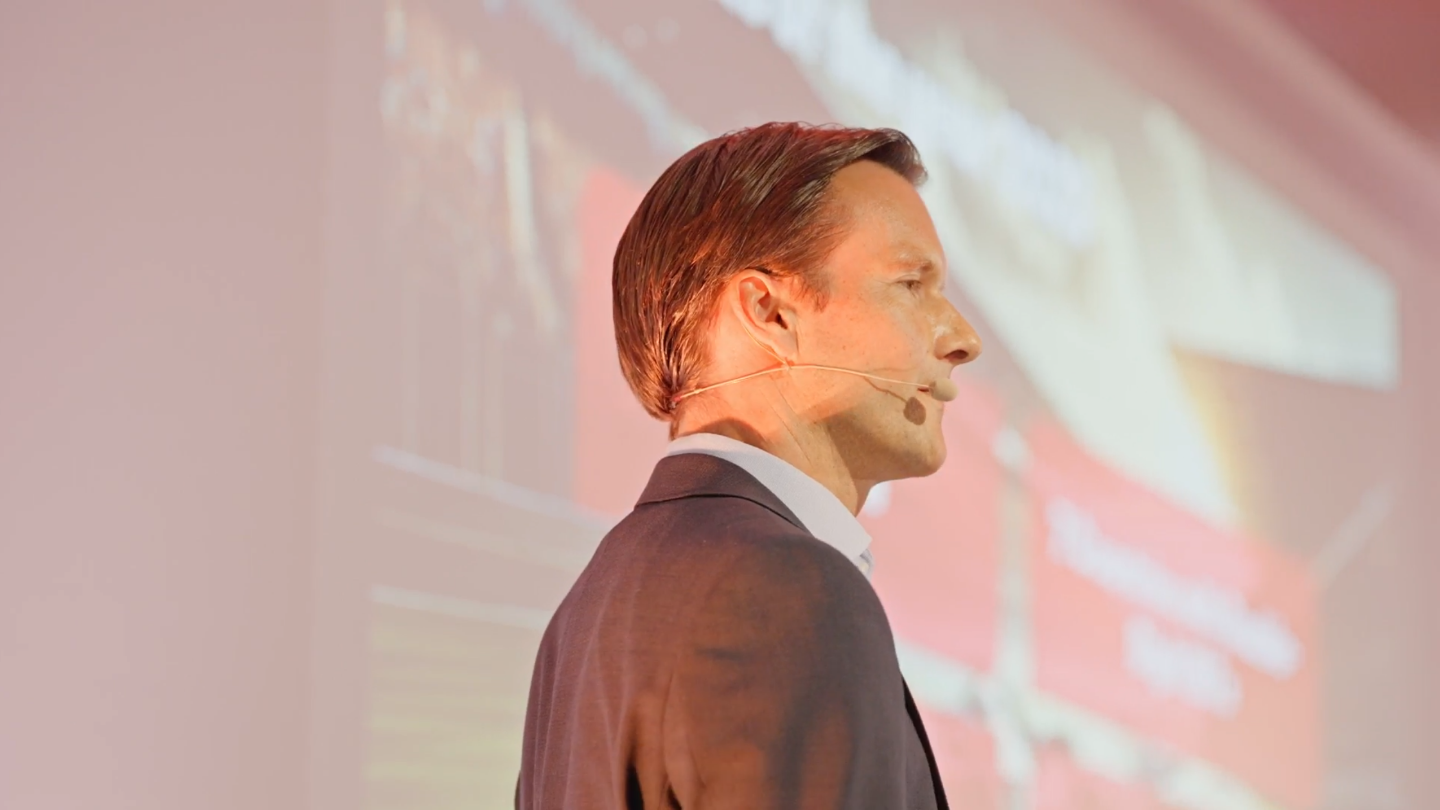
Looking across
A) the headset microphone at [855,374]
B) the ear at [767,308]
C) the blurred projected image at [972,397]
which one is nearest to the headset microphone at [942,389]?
the headset microphone at [855,374]

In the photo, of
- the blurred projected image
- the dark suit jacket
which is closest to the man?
the dark suit jacket

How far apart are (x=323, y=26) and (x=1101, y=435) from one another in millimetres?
2133

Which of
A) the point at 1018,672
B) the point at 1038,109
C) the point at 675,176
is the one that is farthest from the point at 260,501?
the point at 1038,109

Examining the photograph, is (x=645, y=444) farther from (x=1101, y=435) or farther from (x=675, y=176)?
(x=1101, y=435)

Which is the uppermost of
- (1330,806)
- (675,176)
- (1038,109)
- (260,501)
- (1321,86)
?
(1321,86)

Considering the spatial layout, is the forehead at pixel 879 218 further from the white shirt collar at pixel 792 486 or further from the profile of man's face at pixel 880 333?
the white shirt collar at pixel 792 486

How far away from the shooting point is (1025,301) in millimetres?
3340

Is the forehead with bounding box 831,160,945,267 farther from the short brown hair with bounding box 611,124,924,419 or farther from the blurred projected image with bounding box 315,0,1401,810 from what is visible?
the blurred projected image with bounding box 315,0,1401,810

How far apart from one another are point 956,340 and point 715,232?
0.22 meters

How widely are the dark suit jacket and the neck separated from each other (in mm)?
96

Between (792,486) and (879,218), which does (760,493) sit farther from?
(879,218)

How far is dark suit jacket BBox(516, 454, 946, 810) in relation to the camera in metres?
0.99

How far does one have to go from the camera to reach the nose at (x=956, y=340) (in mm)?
1335

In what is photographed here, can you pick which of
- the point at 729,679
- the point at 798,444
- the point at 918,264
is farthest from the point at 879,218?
the point at 729,679
